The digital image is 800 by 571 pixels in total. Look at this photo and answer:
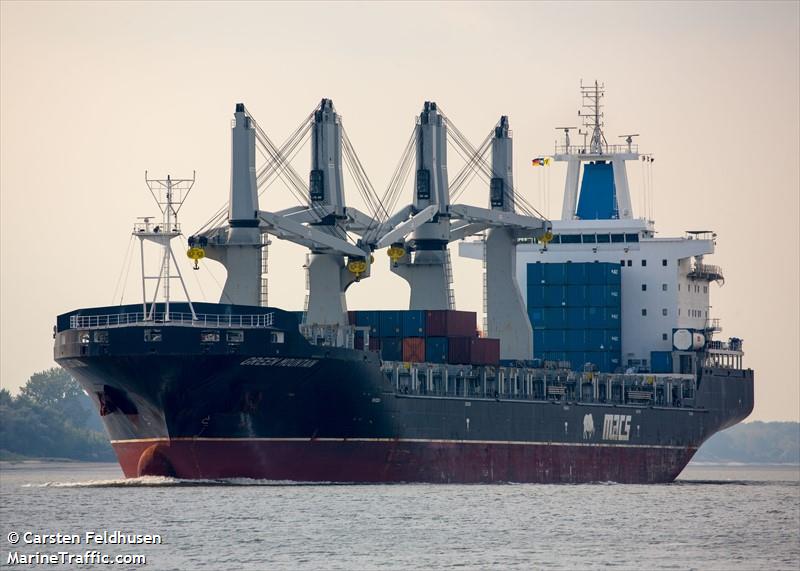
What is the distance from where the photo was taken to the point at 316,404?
2672 inches

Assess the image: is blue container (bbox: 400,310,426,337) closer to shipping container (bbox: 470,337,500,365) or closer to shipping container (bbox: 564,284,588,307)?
shipping container (bbox: 470,337,500,365)

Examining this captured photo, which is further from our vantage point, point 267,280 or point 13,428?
point 13,428

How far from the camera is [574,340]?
296 ft

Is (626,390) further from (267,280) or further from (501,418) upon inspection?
(267,280)

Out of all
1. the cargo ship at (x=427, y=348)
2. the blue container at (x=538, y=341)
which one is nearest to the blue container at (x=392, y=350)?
the cargo ship at (x=427, y=348)

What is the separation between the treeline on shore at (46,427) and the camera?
139125 millimetres

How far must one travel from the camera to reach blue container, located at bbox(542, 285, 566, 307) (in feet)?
297

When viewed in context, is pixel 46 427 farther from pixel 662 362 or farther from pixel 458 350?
pixel 458 350

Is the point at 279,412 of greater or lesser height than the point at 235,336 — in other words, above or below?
below

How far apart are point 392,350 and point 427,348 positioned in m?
1.36

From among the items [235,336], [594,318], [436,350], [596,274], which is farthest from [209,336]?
[596,274]

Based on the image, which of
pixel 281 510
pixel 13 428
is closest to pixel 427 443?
pixel 281 510

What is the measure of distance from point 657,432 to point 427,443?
18259 mm

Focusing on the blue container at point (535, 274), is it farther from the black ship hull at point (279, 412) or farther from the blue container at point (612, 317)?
the black ship hull at point (279, 412)
